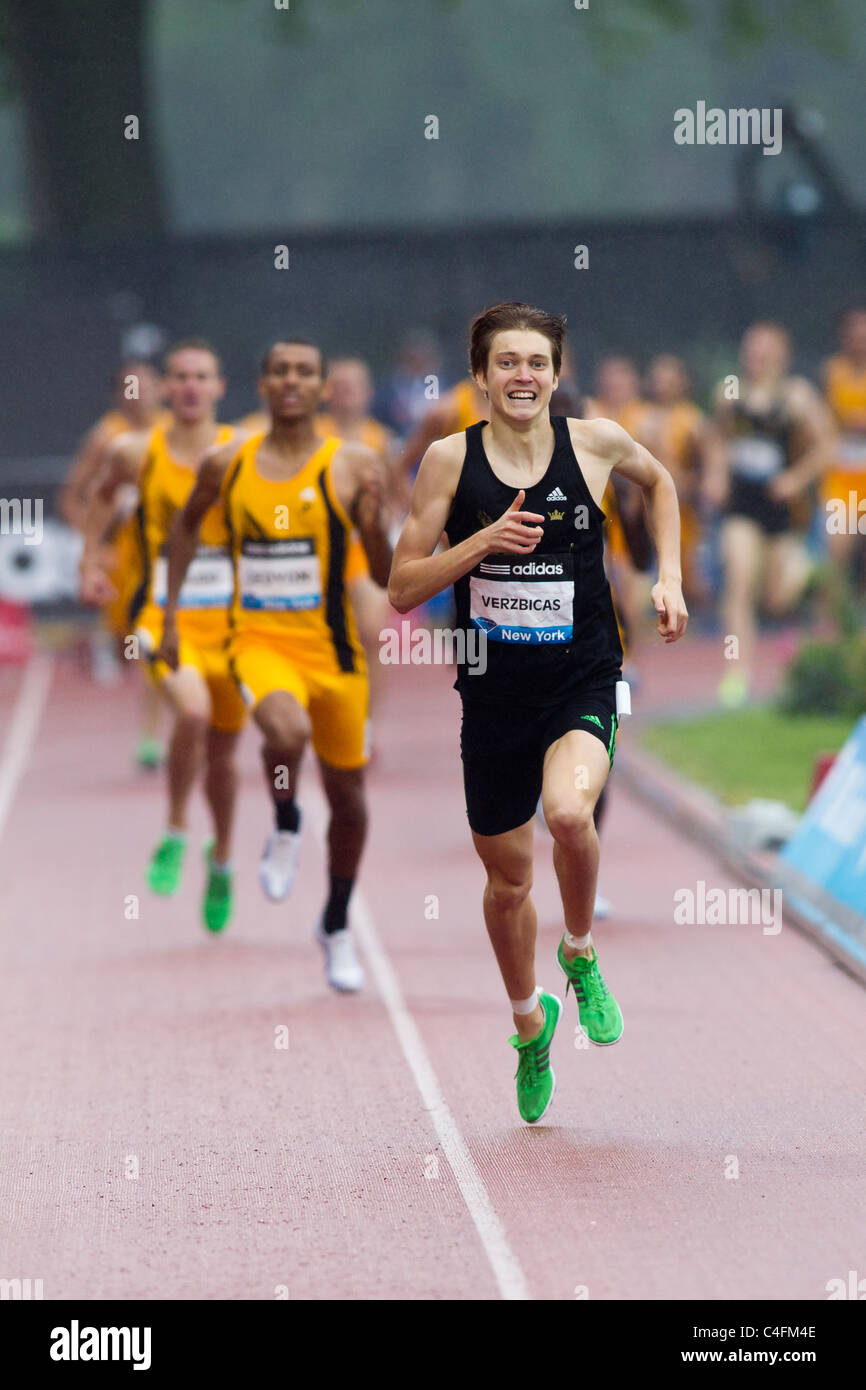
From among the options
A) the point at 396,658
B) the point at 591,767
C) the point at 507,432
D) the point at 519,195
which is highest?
the point at 519,195

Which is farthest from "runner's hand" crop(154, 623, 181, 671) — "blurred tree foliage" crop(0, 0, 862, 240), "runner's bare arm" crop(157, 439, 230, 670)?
"blurred tree foliage" crop(0, 0, 862, 240)

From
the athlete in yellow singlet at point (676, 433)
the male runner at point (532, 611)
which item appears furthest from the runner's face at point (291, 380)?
the athlete in yellow singlet at point (676, 433)

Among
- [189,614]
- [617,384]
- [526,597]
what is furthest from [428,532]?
[617,384]

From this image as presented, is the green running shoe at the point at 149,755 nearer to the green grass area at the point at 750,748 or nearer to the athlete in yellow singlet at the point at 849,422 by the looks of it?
the green grass area at the point at 750,748

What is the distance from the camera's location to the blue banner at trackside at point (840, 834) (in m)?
9.46

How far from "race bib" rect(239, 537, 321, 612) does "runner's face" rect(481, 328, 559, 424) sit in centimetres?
226

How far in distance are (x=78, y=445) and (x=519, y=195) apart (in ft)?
134

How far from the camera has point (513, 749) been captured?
669cm

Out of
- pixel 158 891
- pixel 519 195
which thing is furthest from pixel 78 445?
pixel 519 195

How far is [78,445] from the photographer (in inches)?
981

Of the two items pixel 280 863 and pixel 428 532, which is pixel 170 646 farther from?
pixel 428 532

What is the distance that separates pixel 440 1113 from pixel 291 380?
281 centimetres

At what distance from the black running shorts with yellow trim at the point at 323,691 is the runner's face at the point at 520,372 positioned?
241 centimetres
